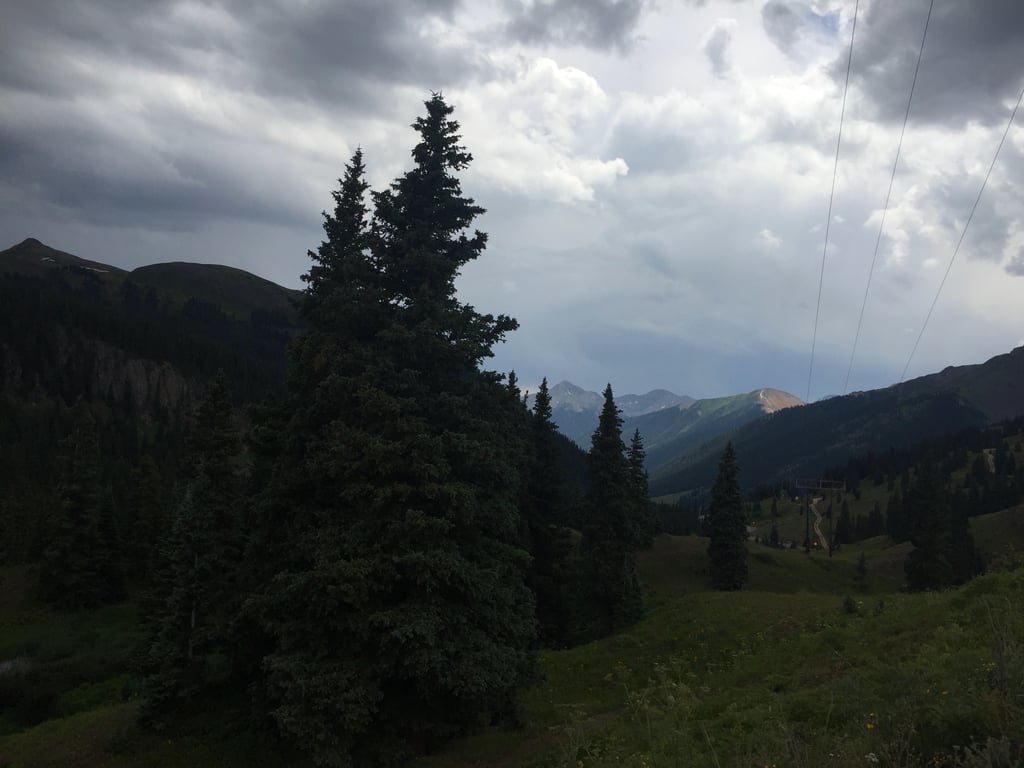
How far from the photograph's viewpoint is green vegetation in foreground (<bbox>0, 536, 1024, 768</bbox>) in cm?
835

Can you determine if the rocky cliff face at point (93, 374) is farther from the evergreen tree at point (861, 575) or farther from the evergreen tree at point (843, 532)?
the evergreen tree at point (843, 532)

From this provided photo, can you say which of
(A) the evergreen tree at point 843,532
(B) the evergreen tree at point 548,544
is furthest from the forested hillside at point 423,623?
(A) the evergreen tree at point 843,532

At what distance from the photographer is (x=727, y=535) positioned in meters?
63.7

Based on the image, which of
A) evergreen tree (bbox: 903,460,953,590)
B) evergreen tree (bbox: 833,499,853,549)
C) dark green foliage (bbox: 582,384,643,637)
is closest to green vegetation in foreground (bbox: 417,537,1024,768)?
dark green foliage (bbox: 582,384,643,637)

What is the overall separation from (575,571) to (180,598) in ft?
92.5

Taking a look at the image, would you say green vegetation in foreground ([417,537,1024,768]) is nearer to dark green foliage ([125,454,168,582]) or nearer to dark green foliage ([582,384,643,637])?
dark green foliage ([582,384,643,637])

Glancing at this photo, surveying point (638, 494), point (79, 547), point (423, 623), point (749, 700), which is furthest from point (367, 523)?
point (79, 547)

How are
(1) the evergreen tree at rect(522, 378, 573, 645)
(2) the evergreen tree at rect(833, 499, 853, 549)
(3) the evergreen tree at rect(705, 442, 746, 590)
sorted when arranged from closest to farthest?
(1) the evergreen tree at rect(522, 378, 573, 645), (3) the evergreen tree at rect(705, 442, 746, 590), (2) the evergreen tree at rect(833, 499, 853, 549)

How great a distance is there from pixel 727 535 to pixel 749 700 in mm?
52142

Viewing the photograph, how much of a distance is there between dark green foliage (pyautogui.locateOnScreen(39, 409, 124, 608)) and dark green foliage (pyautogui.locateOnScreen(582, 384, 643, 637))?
4737 cm

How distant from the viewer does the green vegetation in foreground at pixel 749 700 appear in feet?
27.4

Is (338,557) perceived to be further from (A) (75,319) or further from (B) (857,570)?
(A) (75,319)

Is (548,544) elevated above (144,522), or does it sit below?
above

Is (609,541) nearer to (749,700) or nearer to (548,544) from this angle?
(548,544)
